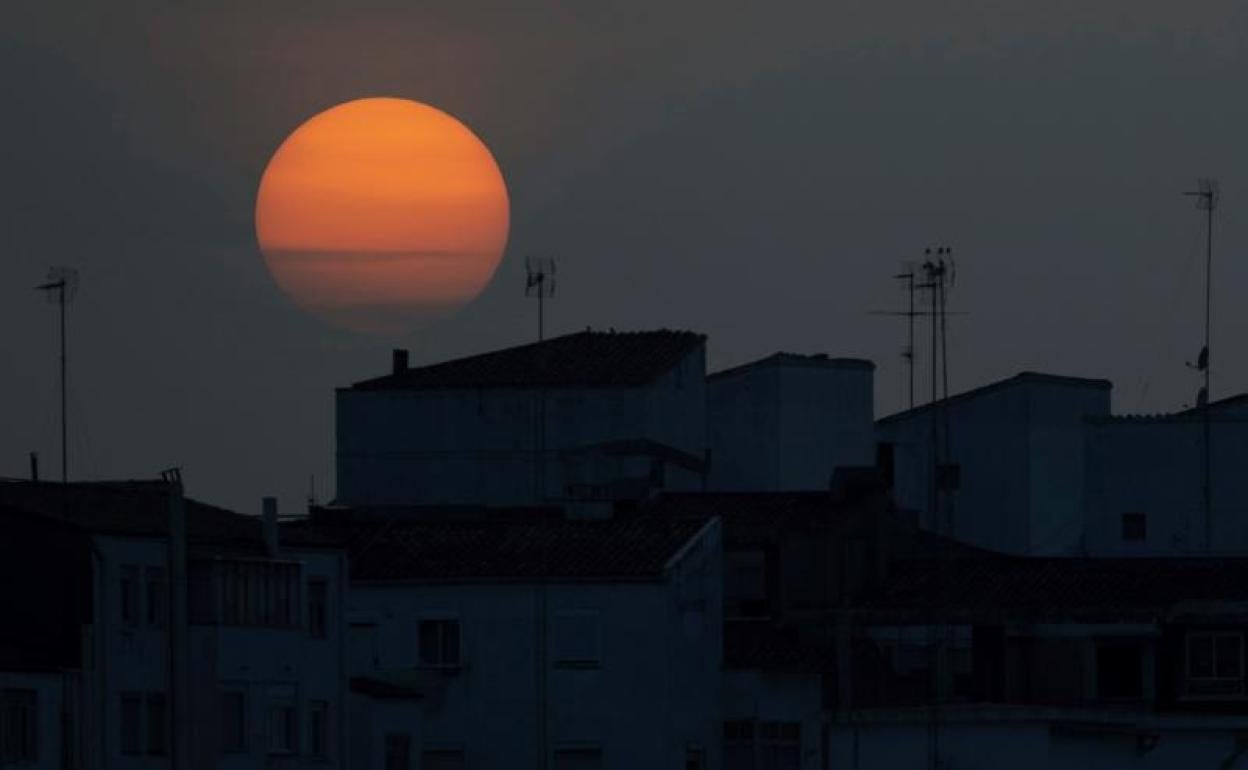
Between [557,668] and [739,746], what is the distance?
401 cm

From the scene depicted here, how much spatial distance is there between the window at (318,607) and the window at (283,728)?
5.58ft

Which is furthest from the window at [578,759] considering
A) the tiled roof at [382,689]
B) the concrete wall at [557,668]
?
the tiled roof at [382,689]

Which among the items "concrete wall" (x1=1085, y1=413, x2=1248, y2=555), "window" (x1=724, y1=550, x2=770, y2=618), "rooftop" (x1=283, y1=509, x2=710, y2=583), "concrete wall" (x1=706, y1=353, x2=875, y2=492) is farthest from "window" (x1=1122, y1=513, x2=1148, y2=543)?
"rooftop" (x1=283, y1=509, x2=710, y2=583)

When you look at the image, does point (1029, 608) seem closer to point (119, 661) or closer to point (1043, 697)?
point (1043, 697)

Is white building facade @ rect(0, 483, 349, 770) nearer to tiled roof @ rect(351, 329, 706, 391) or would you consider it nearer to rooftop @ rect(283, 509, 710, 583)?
rooftop @ rect(283, 509, 710, 583)

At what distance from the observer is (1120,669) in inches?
3246

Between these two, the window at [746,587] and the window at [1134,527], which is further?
the window at [1134,527]

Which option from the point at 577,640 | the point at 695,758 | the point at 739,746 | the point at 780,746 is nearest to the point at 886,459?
the point at 739,746

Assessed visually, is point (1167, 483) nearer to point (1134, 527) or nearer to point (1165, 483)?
point (1165, 483)

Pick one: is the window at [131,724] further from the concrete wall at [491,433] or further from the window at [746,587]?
the concrete wall at [491,433]

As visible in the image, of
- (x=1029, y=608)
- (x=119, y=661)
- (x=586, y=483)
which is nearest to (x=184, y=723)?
(x=119, y=661)

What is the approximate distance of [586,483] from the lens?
3954 inches

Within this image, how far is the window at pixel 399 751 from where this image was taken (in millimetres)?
76688

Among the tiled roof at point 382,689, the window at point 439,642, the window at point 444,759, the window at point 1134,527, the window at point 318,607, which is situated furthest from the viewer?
the window at point 1134,527
